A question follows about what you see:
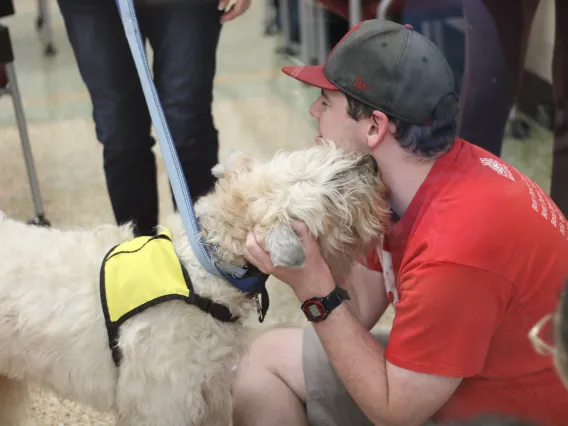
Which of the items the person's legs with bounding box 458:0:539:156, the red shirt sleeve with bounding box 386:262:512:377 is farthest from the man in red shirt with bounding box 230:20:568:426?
the person's legs with bounding box 458:0:539:156

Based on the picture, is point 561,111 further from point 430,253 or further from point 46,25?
point 46,25

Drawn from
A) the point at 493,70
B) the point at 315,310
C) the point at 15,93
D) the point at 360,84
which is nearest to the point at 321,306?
the point at 315,310

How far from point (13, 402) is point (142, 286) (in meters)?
0.65

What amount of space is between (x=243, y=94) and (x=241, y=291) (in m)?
2.64

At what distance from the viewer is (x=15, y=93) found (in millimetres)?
2500

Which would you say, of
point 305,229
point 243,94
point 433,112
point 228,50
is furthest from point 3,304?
point 228,50

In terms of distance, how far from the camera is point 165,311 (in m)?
1.25

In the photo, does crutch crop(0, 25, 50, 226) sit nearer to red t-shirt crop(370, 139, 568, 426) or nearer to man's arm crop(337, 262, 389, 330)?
man's arm crop(337, 262, 389, 330)

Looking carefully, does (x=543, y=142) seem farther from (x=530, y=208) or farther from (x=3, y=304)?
(x=3, y=304)

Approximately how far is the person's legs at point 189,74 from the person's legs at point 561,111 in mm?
972

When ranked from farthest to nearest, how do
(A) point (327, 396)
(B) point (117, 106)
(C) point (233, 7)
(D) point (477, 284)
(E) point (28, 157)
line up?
1. (E) point (28, 157)
2. (B) point (117, 106)
3. (C) point (233, 7)
4. (A) point (327, 396)
5. (D) point (477, 284)

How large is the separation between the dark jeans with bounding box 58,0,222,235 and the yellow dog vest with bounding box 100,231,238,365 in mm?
683

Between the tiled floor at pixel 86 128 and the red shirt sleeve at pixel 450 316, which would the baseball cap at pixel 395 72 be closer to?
the red shirt sleeve at pixel 450 316

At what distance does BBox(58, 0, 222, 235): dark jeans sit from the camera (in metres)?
1.79
